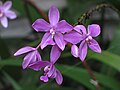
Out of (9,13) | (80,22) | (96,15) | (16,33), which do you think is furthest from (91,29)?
(16,33)

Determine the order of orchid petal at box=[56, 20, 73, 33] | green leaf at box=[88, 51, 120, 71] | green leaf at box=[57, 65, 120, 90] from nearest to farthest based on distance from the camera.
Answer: orchid petal at box=[56, 20, 73, 33], green leaf at box=[88, 51, 120, 71], green leaf at box=[57, 65, 120, 90]

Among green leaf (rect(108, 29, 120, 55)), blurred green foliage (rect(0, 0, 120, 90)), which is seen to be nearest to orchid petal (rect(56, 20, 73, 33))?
blurred green foliage (rect(0, 0, 120, 90))

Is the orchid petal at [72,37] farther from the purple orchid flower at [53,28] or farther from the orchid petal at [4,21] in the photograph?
the orchid petal at [4,21]

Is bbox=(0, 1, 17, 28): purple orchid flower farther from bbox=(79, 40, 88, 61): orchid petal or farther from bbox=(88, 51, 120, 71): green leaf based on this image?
bbox=(79, 40, 88, 61): orchid petal

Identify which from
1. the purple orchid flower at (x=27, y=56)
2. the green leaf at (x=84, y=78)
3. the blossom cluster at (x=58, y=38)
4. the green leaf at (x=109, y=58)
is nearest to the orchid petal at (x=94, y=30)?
the blossom cluster at (x=58, y=38)

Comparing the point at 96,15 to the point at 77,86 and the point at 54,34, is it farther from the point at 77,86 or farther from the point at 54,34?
the point at 54,34

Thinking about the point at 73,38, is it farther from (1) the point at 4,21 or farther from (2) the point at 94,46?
(1) the point at 4,21

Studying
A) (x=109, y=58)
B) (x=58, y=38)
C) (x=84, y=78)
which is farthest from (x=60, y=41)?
(x=84, y=78)

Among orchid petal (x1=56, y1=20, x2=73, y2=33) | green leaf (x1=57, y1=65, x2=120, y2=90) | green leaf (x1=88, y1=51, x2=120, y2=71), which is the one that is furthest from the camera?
green leaf (x1=57, y1=65, x2=120, y2=90)
